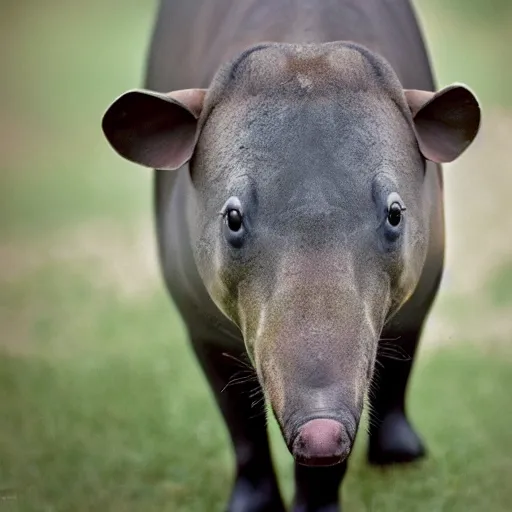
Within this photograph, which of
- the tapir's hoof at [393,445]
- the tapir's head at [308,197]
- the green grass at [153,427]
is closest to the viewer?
the tapir's head at [308,197]

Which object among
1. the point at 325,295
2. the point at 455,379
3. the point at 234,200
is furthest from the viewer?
the point at 455,379

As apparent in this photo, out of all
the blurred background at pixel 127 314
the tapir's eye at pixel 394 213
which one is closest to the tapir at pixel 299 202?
the tapir's eye at pixel 394 213

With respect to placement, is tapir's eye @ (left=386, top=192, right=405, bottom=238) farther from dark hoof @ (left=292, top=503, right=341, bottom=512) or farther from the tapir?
dark hoof @ (left=292, top=503, right=341, bottom=512)

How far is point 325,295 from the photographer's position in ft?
10.1

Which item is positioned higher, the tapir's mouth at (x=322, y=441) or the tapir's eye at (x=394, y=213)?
the tapir's eye at (x=394, y=213)

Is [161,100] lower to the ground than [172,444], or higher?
higher

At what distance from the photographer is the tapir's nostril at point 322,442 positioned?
9.33 feet

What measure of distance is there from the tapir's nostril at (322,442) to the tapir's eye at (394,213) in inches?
25.9

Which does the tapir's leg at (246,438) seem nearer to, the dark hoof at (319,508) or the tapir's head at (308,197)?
the dark hoof at (319,508)

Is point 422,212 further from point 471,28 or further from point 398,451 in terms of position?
point 471,28

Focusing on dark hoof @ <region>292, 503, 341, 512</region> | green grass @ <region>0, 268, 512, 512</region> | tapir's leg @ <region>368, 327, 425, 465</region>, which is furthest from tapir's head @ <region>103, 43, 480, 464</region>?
green grass @ <region>0, 268, 512, 512</region>

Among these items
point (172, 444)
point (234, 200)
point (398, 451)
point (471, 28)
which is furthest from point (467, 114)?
point (471, 28)

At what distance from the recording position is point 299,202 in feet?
10.7

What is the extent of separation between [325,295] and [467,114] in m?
0.88
